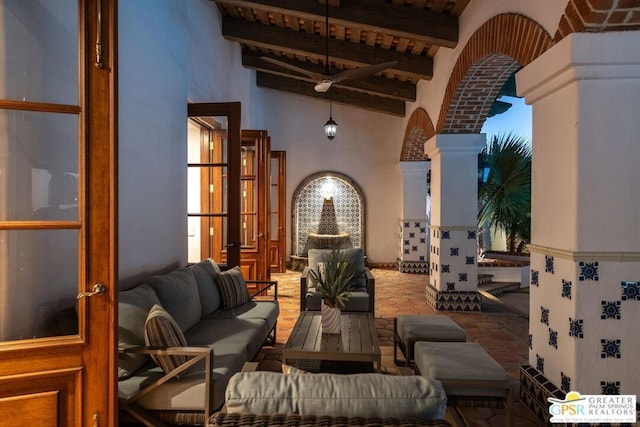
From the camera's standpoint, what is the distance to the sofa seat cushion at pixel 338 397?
4.19ft

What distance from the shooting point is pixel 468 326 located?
4820 mm

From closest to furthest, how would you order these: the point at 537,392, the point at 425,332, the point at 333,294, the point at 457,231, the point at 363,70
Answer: the point at 537,392
the point at 333,294
the point at 425,332
the point at 363,70
the point at 457,231

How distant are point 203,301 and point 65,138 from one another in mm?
1910

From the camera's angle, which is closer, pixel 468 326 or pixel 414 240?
pixel 468 326

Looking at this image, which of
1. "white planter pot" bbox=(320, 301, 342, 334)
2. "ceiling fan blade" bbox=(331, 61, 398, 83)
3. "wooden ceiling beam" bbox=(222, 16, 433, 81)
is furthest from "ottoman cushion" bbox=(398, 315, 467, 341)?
"wooden ceiling beam" bbox=(222, 16, 433, 81)

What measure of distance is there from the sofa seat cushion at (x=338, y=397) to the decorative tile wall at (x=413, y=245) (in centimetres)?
766

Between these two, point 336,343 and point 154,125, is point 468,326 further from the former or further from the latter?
point 154,125

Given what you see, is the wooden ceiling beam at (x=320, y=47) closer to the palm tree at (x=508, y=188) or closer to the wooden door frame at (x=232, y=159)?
the wooden door frame at (x=232, y=159)

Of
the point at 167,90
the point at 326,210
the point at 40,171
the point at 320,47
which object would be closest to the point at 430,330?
the point at 40,171

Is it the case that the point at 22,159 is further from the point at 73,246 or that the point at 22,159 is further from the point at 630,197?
the point at 630,197

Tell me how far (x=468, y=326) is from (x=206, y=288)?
309cm

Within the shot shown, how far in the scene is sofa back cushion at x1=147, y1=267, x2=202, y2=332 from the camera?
307 cm

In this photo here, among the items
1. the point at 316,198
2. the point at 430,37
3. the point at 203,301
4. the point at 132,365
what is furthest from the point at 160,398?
the point at 316,198

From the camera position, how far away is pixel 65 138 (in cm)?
217
